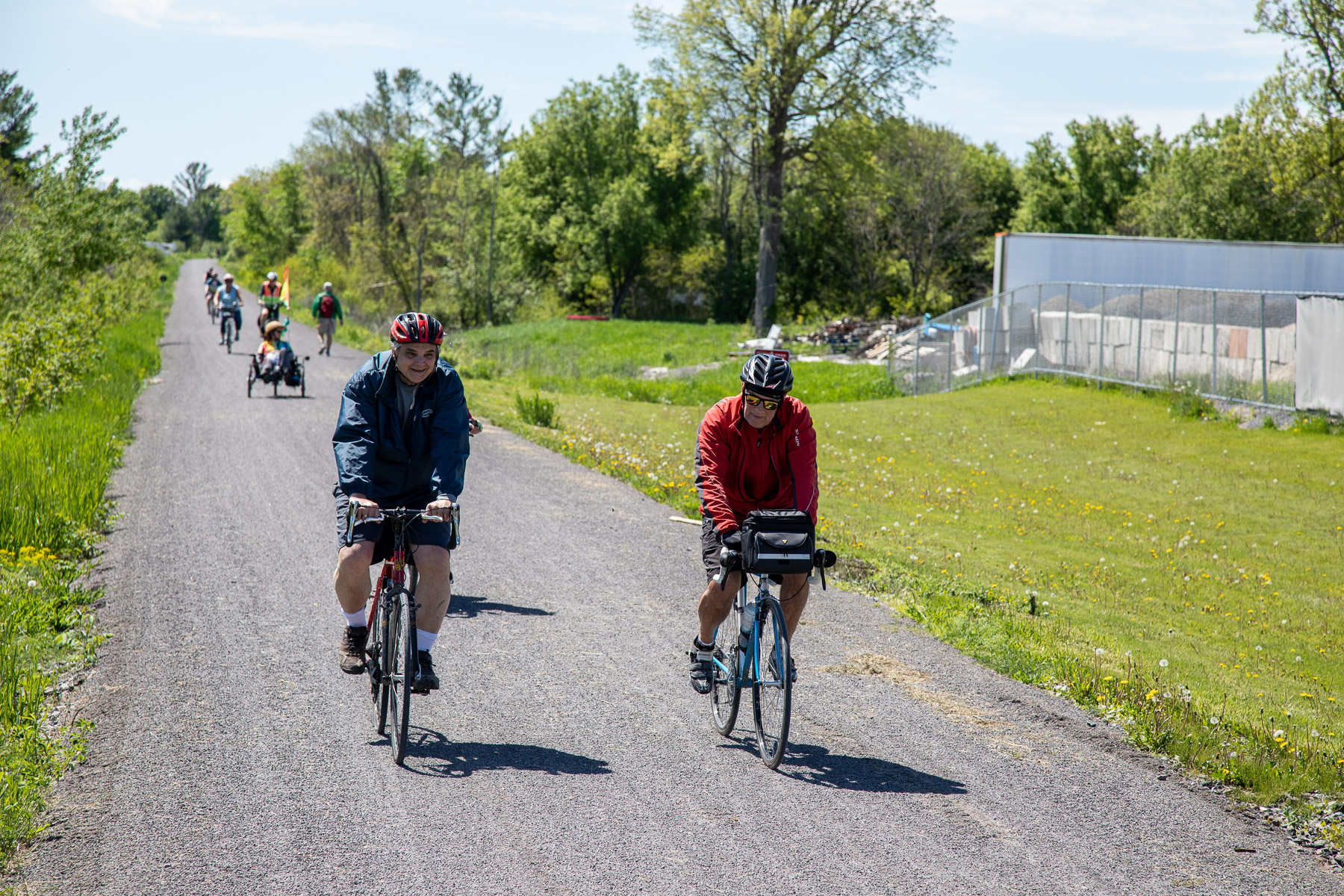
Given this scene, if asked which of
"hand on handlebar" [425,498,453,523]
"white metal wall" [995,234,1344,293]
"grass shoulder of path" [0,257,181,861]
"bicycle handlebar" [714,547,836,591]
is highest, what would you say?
"white metal wall" [995,234,1344,293]

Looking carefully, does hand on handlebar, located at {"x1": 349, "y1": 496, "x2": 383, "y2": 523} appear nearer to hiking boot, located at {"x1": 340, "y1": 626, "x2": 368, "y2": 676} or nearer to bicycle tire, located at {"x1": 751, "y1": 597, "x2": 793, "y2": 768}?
hiking boot, located at {"x1": 340, "y1": 626, "x2": 368, "y2": 676}

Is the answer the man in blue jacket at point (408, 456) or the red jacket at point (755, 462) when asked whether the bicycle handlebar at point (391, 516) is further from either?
the red jacket at point (755, 462)

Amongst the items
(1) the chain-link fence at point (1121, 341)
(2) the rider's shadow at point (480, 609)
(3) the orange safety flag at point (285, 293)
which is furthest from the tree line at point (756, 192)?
(2) the rider's shadow at point (480, 609)

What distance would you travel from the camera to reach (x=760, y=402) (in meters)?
5.60

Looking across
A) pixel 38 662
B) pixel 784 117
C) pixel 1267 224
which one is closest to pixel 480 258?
pixel 784 117

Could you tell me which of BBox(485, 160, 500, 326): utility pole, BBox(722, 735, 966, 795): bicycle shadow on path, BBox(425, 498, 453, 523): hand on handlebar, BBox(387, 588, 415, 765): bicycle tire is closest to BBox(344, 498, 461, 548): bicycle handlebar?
BBox(425, 498, 453, 523): hand on handlebar

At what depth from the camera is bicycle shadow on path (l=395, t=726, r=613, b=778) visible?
5.39 meters

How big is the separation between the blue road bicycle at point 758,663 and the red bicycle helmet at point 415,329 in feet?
5.99

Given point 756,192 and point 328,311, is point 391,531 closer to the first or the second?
point 328,311

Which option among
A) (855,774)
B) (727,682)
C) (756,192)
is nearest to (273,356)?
(727,682)

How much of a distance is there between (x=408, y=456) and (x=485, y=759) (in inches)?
62.9

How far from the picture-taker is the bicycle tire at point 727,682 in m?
5.89

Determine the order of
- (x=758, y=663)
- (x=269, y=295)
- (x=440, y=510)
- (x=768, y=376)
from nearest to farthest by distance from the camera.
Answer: (x=440, y=510) → (x=768, y=376) → (x=758, y=663) → (x=269, y=295)

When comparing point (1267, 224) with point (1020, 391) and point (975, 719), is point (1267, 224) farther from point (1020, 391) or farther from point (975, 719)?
point (975, 719)
